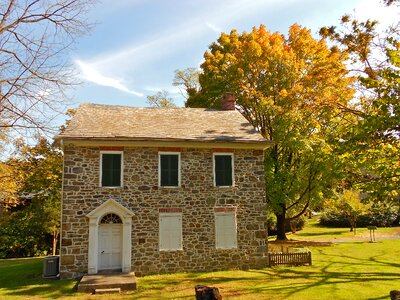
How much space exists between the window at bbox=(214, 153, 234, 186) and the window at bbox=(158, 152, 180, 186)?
173 cm

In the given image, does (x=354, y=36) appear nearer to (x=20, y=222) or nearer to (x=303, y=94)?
(x=303, y=94)

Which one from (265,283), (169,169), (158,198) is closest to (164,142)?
(169,169)

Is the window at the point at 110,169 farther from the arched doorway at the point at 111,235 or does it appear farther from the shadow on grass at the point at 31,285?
the shadow on grass at the point at 31,285

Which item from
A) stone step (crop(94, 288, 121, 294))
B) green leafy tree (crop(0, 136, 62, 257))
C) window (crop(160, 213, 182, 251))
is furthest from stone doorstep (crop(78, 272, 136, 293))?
green leafy tree (crop(0, 136, 62, 257))

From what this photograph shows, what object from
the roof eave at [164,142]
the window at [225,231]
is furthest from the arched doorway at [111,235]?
the window at [225,231]

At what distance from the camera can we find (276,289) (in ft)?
39.1

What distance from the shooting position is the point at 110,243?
14500 millimetres

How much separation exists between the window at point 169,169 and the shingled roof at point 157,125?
896mm

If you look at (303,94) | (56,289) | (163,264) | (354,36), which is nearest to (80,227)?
(56,289)

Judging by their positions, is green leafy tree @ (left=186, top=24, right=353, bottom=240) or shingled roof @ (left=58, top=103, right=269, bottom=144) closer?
shingled roof @ (left=58, top=103, right=269, bottom=144)

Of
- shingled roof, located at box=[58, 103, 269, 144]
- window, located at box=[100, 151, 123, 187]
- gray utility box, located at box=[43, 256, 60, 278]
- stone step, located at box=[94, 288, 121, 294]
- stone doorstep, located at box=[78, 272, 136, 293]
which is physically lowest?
stone step, located at box=[94, 288, 121, 294]

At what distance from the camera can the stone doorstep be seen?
12.1 metres

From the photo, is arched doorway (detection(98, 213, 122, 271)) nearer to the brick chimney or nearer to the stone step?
the stone step

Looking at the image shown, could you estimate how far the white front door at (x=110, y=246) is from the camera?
14.3m
